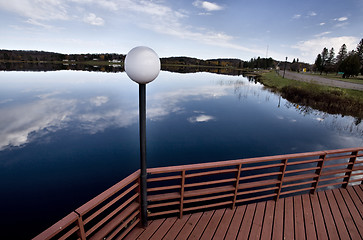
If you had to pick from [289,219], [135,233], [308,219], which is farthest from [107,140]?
[308,219]

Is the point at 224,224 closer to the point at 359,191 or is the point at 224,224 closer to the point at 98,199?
the point at 98,199

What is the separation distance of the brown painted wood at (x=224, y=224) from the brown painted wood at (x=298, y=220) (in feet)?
3.86

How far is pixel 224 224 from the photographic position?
3582mm

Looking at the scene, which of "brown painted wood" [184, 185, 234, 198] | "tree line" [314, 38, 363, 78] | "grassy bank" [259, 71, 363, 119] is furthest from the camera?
"tree line" [314, 38, 363, 78]

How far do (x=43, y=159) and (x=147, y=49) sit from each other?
10709mm

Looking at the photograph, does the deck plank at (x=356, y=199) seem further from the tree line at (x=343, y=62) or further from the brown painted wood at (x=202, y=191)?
the tree line at (x=343, y=62)

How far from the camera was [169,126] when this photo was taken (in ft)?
50.7

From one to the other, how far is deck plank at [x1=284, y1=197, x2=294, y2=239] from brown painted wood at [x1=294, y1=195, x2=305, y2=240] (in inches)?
2.5

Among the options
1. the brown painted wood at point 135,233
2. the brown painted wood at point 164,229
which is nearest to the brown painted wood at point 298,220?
the brown painted wood at point 164,229

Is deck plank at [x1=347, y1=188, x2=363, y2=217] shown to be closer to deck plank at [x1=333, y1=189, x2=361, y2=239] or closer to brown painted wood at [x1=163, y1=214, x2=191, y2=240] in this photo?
deck plank at [x1=333, y1=189, x2=361, y2=239]

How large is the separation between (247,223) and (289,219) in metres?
0.92

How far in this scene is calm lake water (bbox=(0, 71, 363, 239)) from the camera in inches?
290

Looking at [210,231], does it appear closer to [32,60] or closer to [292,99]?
[292,99]

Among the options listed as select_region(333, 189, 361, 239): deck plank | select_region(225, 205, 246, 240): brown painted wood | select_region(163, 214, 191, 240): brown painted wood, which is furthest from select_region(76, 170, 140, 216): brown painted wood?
→ select_region(333, 189, 361, 239): deck plank
